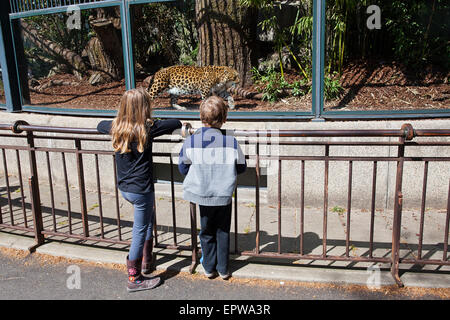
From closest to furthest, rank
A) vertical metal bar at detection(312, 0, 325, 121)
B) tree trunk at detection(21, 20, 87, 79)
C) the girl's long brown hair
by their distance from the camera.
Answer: the girl's long brown hair, vertical metal bar at detection(312, 0, 325, 121), tree trunk at detection(21, 20, 87, 79)

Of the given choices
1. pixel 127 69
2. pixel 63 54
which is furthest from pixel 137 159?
pixel 63 54

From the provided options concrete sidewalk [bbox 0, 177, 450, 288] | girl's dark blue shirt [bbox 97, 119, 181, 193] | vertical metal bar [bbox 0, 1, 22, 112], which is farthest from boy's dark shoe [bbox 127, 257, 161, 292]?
vertical metal bar [bbox 0, 1, 22, 112]

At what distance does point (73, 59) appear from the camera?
855 centimetres

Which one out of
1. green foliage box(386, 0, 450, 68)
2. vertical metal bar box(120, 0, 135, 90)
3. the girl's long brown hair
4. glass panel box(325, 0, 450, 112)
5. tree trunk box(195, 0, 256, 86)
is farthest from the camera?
green foliage box(386, 0, 450, 68)

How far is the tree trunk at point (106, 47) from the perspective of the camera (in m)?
7.37

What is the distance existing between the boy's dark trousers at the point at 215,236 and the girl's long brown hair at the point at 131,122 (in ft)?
2.61

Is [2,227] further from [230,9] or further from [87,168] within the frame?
[230,9]

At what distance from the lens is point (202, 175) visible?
3361 mm

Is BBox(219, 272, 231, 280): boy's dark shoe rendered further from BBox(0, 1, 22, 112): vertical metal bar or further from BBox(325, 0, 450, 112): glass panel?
BBox(0, 1, 22, 112): vertical metal bar

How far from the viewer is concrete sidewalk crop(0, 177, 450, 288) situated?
3730 mm

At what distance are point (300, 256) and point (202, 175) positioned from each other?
1.21m

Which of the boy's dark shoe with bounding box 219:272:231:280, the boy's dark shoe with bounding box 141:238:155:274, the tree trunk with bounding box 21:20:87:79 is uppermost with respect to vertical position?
the tree trunk with bounding box 21:20:87:79

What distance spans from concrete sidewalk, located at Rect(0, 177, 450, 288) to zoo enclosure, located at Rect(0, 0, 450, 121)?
1.26 m

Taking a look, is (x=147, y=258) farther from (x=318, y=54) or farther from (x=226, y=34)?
(x=226, y=34)
